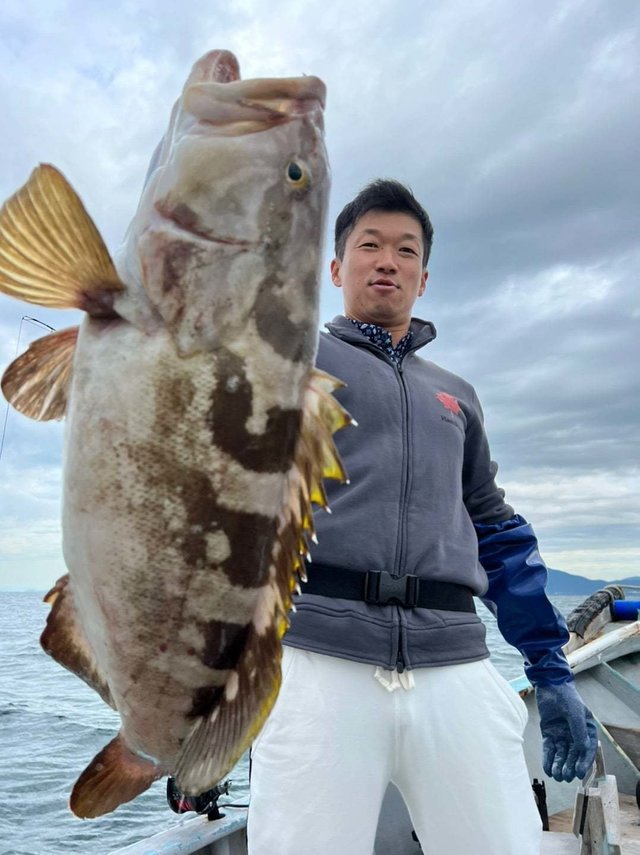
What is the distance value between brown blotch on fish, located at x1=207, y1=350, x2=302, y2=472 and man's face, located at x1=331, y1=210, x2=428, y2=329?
5.51ft

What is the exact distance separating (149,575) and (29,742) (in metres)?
12.8

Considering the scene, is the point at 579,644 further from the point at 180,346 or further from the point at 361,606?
the point at 180,346

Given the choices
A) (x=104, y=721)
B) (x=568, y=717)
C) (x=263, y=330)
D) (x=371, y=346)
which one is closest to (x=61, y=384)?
(x=263, y=330)

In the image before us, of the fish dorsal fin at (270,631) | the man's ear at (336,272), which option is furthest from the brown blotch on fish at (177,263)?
the man's ear at (336,272)

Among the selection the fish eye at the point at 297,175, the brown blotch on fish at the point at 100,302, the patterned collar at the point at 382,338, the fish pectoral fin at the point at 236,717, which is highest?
the patterned collar at the point at 382,338

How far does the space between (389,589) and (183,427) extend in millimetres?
1357

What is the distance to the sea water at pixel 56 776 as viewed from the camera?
7949 mm

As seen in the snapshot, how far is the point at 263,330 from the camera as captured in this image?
172cm

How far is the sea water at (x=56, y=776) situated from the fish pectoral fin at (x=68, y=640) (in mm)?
586

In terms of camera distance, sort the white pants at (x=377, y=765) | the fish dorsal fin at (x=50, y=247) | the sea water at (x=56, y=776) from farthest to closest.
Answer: the sea water at (x=56, y=776) → the white pants at (x=377, y=765) → the fish dorsal fin at (x=50, y=247)

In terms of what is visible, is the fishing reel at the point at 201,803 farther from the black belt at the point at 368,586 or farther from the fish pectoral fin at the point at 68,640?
the fish pectoral fin at the point at 68,640

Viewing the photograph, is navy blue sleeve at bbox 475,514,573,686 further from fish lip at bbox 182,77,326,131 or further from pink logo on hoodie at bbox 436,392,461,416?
fish lip at bbox 182,77,326,131

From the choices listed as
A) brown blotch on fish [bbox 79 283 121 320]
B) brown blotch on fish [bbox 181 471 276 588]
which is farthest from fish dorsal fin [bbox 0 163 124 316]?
brown blotch on fish [bbox 181 471 276 588]

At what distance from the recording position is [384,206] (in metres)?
3.31
